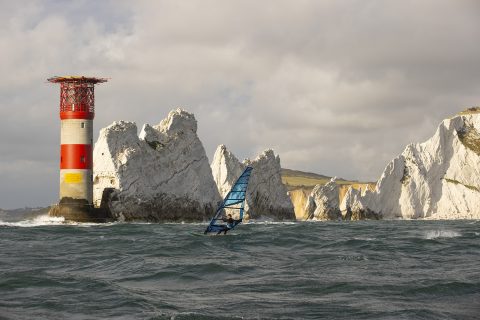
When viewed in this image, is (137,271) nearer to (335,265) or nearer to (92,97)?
(335,265)

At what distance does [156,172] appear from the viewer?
323ft

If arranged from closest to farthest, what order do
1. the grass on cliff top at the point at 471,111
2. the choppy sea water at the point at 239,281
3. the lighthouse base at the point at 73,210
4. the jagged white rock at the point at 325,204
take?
the choppy sea water at the point at 239,281
the lighthouse base at the point at 73,210
the jagged white rock at the point at 325,204
the grass on cliff top at the point at 471,111

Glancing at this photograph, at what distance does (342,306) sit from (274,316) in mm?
2801

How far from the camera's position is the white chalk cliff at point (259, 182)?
119062 mm

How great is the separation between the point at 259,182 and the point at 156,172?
29.2m

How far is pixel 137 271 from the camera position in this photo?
3083cm

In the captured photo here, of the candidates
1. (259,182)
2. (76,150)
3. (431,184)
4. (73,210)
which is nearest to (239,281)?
(76,150)

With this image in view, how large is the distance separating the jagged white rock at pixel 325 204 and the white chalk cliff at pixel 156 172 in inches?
1454

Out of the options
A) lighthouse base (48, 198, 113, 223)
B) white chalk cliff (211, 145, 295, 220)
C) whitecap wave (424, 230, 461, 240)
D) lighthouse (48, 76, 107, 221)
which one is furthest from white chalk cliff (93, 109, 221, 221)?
whitecap wave (424, 230, 461, 240)

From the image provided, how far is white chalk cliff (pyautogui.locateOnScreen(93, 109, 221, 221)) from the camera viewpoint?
93.9m

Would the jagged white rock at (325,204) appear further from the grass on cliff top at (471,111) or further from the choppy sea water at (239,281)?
the choppy sea water at (239,281)

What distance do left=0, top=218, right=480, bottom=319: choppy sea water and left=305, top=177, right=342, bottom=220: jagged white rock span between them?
92415mm

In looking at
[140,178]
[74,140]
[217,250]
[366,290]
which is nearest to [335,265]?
[366,290]

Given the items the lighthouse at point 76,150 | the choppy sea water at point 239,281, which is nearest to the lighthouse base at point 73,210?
the lighthouse at point 76,150
